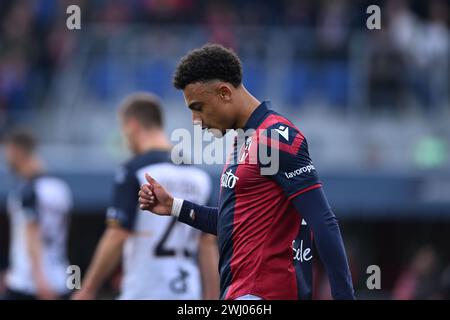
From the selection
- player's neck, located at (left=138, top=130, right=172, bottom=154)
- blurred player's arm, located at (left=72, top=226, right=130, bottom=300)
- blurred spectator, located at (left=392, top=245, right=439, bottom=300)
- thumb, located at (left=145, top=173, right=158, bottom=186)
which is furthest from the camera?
blurred spectator, located at (left=392, top=245, right=439, bottom=300)

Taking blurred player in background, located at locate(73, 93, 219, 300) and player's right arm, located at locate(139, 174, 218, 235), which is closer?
player's right arm, located at locate(139, 174, 218, 235)

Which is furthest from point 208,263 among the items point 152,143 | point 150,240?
point 152,143

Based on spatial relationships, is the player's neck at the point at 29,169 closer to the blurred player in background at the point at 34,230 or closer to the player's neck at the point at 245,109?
the blurred player in background at the point at 34,230

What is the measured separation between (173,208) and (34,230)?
357cm

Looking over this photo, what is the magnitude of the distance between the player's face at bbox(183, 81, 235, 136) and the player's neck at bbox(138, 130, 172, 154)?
2.05 m

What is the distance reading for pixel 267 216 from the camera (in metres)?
5.10

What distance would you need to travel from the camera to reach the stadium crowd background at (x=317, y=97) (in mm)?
14211

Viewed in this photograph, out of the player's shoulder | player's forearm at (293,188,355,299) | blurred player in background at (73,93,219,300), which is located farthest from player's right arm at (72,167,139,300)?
player's forearm at (293,188,355,299)

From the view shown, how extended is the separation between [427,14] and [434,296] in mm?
6412

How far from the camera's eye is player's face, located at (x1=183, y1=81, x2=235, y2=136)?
5.23 meters

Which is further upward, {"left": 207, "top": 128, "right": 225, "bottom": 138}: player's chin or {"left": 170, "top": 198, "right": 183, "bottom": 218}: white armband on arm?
{"left": 207, "top": 128, "right": 225, "bottom": 138}: player's chin

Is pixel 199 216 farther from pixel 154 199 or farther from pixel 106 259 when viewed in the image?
pixel 106 259

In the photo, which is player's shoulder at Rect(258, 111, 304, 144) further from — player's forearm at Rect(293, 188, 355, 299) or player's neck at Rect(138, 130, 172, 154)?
player's neck at Rect(138, 130, 172, 154)

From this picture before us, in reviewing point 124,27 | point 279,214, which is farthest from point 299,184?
point 124,27
